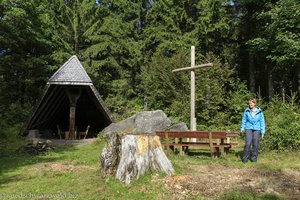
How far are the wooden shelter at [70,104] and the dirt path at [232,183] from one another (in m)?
8.44

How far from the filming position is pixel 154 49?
2594 cm

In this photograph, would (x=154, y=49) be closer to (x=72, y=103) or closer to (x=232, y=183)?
(x=72, y=103)

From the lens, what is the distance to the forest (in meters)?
17.7

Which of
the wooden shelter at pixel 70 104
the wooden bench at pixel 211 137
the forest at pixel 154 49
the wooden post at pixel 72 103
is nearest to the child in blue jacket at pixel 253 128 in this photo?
the wooden bench at pixel 211 137

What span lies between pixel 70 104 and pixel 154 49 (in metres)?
12.3

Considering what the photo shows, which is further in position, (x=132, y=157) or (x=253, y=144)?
(x=253, y=144)

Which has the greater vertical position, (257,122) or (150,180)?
(257,122)

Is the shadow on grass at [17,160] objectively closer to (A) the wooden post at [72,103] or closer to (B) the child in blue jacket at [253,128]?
(A) the wooden post at [72,103]

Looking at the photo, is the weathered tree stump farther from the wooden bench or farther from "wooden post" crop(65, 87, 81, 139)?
"wooden post" crop(65, 87, 81, 139)

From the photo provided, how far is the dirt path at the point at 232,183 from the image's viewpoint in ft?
17.9

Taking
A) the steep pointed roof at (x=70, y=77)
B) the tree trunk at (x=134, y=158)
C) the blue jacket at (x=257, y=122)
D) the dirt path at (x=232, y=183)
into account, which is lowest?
the dirt path at (x=232, y=183)

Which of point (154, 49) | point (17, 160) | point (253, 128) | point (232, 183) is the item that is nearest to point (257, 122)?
point (253, 128)

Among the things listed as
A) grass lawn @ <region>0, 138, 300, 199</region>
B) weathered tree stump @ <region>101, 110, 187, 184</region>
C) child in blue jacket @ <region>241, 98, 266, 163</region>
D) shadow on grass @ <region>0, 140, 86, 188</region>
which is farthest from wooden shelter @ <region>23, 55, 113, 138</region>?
weathered tree stump @ <region>101, 110, 187, 184</region>

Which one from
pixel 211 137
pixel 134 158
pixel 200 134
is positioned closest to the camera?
pixel 134 158
